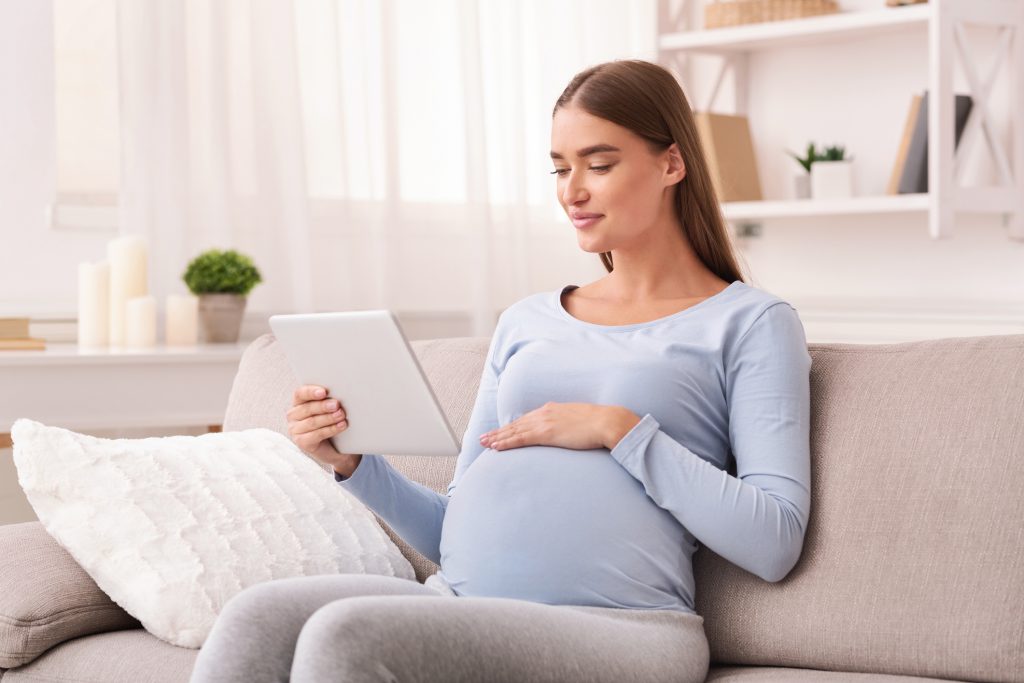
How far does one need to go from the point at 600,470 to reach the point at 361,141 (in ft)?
6.23

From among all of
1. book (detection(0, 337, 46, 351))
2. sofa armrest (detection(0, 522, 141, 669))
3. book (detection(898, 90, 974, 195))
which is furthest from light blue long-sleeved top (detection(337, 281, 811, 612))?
book (detection(898, 90, 974, 195))

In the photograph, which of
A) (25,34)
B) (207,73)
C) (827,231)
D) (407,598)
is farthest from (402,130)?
(407,598)

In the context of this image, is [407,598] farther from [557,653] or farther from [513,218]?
[513,218]

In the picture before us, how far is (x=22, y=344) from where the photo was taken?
2566mm

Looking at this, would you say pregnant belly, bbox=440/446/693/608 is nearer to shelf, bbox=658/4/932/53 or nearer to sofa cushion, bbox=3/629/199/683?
sofa cushion, bbox=3/629/199/683

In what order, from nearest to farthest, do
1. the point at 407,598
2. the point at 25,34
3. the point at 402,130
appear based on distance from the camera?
the point at 407,598, the point at 25,34, the point at 402,130

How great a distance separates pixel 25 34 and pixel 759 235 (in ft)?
6.43

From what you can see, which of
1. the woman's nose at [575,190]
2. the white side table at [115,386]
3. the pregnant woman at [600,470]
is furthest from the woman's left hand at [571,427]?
the white side table at [115,386]

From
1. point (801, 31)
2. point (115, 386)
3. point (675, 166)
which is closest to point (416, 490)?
point (675, 166)

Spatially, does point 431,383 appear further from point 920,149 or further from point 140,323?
point 920,149

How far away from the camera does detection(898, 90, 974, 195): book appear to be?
3.13 metres

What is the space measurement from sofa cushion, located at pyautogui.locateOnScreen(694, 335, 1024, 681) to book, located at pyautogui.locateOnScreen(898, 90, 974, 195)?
1645 millimetres

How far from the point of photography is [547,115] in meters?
3.57

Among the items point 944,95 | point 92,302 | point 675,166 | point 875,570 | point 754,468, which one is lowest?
point 875,570
